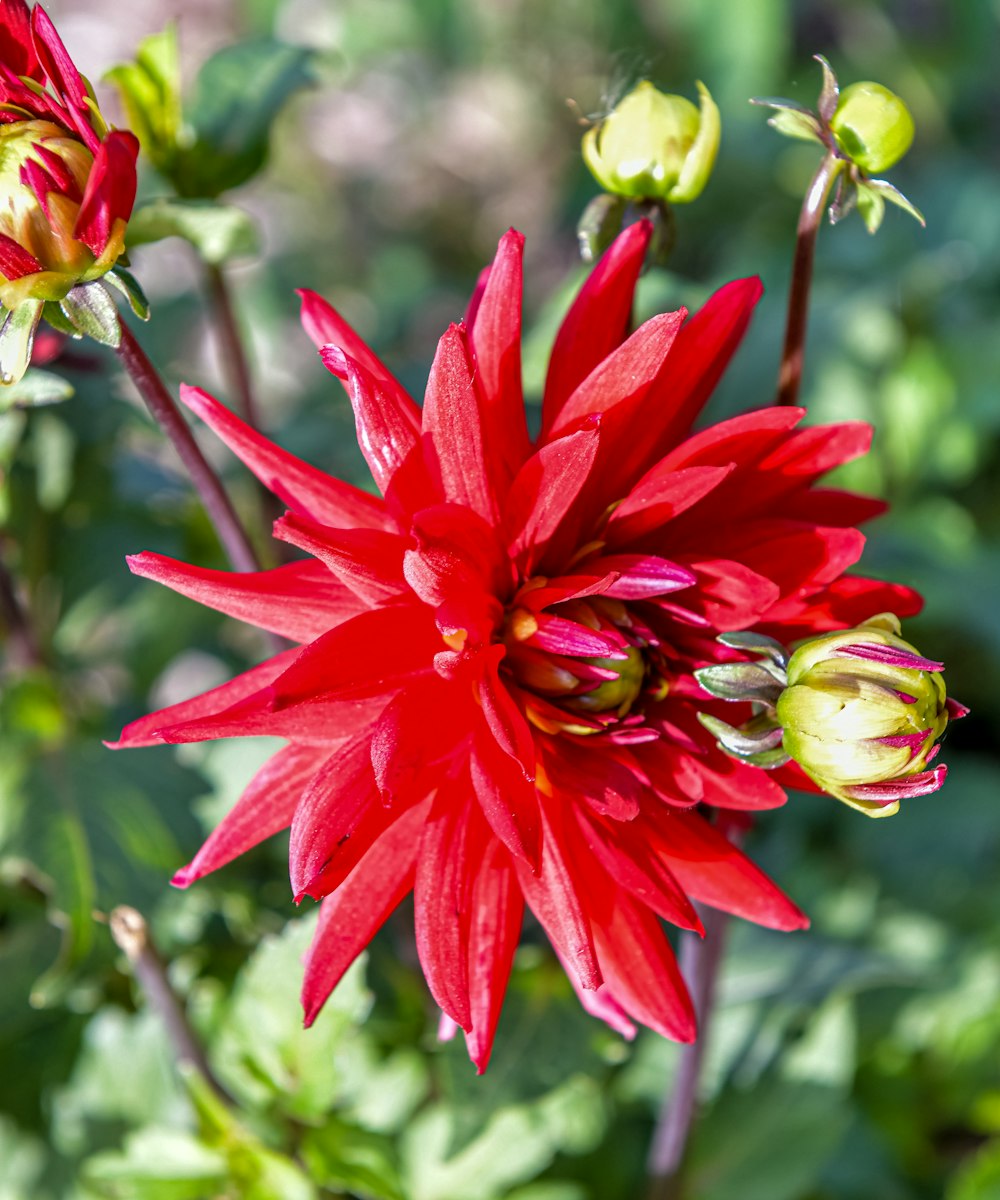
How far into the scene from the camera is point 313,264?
2.58m

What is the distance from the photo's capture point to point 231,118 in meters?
1.12

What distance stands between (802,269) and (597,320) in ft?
0.46

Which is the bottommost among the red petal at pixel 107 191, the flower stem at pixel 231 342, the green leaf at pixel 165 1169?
the green leaf at pixel 165 1169

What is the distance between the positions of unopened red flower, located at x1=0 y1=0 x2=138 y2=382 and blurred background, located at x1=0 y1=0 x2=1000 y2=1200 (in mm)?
359

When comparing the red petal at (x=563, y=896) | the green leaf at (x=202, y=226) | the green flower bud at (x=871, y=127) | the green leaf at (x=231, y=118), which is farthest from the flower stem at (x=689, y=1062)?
the green leaf at (x=231, y=118)

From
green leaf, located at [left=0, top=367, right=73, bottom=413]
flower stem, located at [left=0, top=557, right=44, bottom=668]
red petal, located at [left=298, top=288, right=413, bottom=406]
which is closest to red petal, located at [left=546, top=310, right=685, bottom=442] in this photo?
red petal, located at [left=298, top=288, right=413, bottom=406]

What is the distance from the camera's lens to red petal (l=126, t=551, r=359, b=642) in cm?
70

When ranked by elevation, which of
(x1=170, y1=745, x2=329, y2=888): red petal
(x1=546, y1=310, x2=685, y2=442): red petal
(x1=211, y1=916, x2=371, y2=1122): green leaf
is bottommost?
(x1=211, y1=916, x2=371, y2=1122): green leaf

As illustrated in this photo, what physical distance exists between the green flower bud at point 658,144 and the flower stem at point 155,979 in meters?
0.67

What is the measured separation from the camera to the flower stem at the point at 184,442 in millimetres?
725

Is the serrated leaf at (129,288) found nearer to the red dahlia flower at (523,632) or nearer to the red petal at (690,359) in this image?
the red dahlia flower at (523,632)

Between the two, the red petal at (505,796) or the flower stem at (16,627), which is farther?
the flower stem at (16,627)

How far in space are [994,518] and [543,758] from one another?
1.58 m

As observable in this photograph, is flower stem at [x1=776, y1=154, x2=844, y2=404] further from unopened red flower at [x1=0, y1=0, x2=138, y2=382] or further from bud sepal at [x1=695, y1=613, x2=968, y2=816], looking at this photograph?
unopened red flower at [x1=0, y1=0, x2=138, y2=382]
